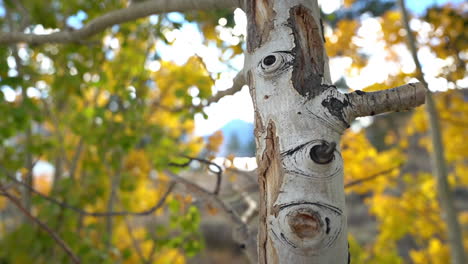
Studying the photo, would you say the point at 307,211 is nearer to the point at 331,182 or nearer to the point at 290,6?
the point at 331,182

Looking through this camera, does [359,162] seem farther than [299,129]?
Yes

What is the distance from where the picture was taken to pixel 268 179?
0.82 m

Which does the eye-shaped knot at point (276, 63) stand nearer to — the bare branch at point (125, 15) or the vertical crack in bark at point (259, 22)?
the vertical crack in bark at point (259, 22)

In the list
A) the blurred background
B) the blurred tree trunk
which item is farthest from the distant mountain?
the blurred tree trunk

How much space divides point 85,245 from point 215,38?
1.66m

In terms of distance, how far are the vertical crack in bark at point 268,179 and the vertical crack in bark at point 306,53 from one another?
11 cm

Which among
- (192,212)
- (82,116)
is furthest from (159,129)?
(192,212)

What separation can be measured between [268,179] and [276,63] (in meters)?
0.26

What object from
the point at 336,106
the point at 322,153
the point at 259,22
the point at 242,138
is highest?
the point at 242,138

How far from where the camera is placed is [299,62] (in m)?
0.86

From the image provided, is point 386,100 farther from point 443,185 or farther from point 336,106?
point 443,185

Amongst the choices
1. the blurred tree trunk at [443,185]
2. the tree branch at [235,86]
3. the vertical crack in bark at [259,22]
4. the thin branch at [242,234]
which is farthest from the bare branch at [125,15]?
the blurred tree trunk at [443,185]

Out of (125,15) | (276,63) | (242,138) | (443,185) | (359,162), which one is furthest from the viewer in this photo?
(359,162)

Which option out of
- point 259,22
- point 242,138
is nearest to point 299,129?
point 259,22
